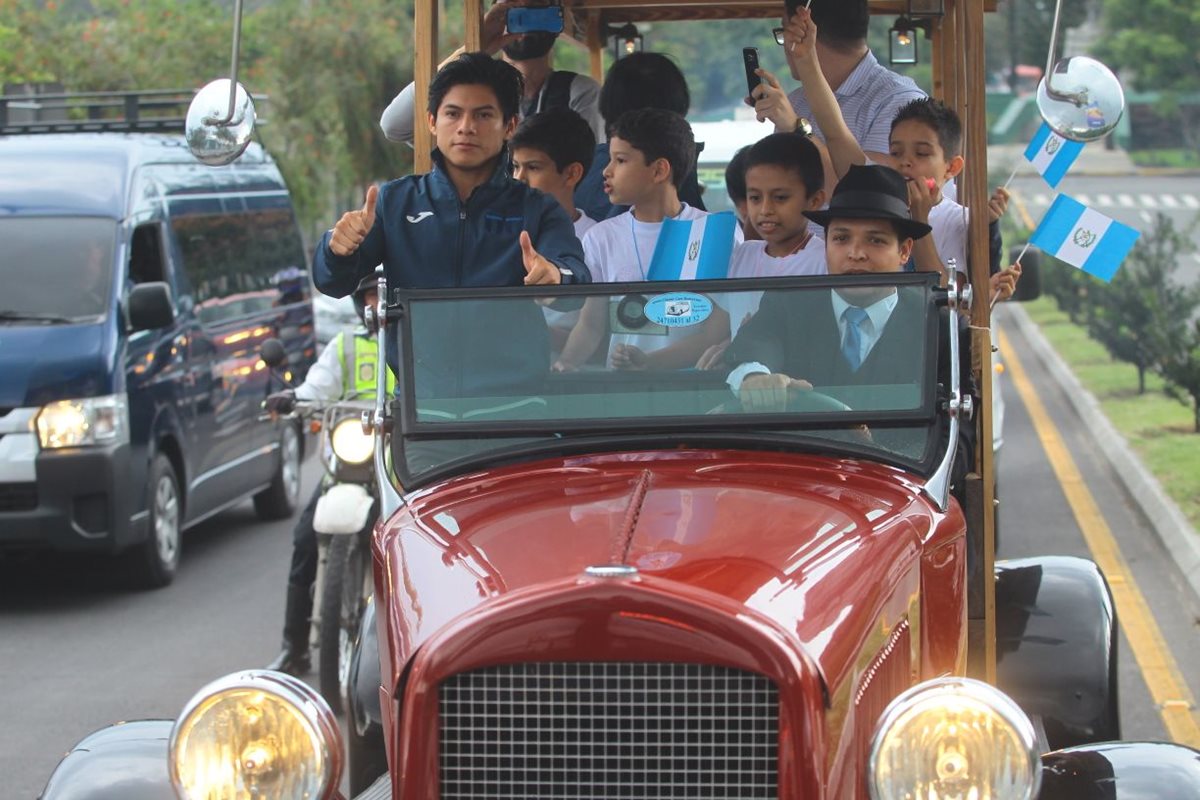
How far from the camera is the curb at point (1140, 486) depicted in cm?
1053

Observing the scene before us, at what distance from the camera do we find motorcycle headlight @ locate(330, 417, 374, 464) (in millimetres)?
7797

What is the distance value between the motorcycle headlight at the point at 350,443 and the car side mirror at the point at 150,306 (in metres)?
2.66

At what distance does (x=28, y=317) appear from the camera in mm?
10242

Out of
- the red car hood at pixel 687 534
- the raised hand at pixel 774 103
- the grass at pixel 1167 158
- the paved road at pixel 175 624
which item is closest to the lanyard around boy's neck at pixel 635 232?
the raised hand at pixel 774 103

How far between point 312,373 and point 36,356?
2.50 metres

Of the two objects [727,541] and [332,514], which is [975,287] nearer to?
[727,541]

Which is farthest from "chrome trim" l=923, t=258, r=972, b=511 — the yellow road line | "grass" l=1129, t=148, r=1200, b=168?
"grass" l=1129, t=148, r=1200, b=168

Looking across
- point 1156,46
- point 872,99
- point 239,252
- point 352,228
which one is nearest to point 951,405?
point 352,228

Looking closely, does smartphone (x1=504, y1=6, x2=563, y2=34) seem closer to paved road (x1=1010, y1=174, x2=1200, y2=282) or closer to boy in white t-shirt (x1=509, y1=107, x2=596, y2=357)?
boy in white t-shirt (x1=509, y1=107, x2=596, y2=357)

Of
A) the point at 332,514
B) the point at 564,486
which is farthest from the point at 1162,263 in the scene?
the point at 564,486

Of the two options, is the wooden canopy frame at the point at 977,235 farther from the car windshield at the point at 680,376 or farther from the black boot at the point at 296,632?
the black boot at the point at 296,632

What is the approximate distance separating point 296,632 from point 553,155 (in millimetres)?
2879

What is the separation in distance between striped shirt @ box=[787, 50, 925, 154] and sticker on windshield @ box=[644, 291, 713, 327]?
2308 millimetres

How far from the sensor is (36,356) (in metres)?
9.98
